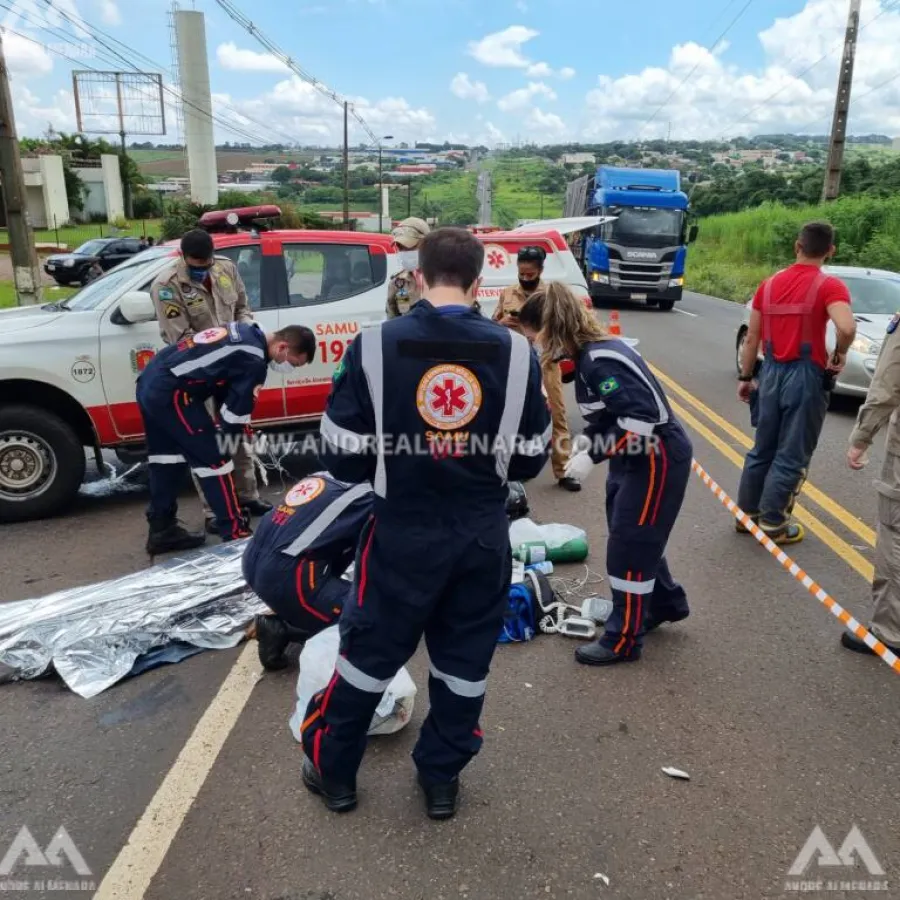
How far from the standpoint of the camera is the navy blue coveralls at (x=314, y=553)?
11.1 ft

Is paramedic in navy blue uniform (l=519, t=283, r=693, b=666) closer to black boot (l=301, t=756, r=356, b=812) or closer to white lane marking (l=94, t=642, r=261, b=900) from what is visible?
black boot (l=301, t=756, r=356, b=812)

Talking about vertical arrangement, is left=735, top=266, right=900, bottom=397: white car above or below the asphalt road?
above

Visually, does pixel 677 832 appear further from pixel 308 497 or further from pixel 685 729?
pixel 308 497

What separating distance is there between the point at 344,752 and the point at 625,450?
1.78 metres

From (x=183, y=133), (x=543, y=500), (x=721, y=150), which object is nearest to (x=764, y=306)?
(x=543, y=500)

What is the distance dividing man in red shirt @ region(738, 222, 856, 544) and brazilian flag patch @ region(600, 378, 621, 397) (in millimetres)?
2157

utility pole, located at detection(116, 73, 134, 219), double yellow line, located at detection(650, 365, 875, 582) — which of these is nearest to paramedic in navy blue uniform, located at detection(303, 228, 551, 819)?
double yellow line, located at detection(650, 365, 875, 582)

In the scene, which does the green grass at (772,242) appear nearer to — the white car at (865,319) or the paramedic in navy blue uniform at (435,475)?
the white car at (865,319)

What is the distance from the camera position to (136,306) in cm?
532

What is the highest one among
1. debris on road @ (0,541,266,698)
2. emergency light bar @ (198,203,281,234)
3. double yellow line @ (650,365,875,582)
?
emergency light bar @ (198,203,281,234)

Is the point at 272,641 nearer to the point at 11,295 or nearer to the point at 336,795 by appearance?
the point at 336,795

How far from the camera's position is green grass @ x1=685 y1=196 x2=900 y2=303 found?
78.3ft

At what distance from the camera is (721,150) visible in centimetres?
10556

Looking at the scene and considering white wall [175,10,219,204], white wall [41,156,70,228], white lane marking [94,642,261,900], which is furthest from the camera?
white wall [175,10,219,204]
